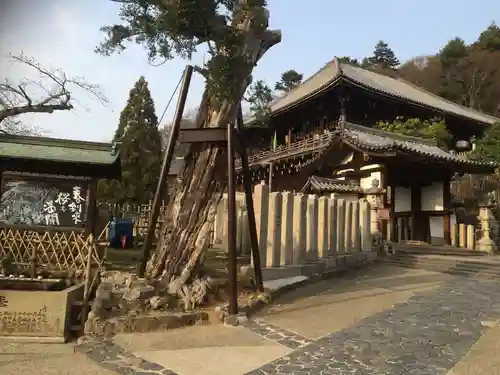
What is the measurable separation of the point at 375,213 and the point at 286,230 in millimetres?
6433

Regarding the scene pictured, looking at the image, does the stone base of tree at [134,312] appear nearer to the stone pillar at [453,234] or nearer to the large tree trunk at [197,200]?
the large tree trunk at [197,200]

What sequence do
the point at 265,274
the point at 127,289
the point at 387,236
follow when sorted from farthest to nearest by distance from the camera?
the point at 387,236
the point at 265,274
the point at 127,289

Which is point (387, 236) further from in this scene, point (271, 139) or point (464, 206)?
point (271, 139)

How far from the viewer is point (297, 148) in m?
21.4

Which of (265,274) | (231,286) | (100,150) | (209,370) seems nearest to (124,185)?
(100,150)

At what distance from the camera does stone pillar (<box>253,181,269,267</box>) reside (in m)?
9.17

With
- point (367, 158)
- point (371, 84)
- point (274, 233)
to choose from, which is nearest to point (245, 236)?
point (274, 233)

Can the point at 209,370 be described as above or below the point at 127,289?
below

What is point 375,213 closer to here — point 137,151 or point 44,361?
point 44,361

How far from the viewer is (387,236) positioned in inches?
696

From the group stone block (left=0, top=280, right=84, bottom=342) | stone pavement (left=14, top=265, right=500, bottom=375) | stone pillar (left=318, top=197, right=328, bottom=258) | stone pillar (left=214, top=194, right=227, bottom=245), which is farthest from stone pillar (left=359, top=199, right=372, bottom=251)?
stone block (left=0, top=280, right=84, bottom=342)

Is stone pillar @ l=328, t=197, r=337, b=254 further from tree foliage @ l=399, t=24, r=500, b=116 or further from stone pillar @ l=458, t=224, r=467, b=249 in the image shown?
tree foliage @ l=399, t=24, r=500, b=116

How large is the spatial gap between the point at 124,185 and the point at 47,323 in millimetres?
19491

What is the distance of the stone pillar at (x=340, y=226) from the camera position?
12.6m
